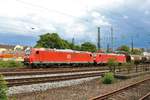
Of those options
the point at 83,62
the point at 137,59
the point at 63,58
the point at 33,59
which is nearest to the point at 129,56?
the point at 137,59

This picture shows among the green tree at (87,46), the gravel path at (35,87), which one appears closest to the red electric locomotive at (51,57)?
the gravel path at (35,87)

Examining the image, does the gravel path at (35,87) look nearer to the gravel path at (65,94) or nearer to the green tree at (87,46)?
the gravel path at (65,94)

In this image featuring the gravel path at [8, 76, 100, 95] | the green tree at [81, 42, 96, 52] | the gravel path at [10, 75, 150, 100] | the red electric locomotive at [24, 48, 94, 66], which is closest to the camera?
the gravel path at [10, 75, 150, 100]

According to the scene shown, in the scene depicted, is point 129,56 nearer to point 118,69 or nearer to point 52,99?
point 118,69

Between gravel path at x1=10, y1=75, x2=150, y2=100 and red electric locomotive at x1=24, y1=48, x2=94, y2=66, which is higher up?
red electric locomotive at x1=24, y1=48, x2=94, y2=66

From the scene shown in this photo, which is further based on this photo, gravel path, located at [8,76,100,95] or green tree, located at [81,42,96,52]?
green tree, located at [81,42,96,52]

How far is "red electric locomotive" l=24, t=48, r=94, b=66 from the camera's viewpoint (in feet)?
143

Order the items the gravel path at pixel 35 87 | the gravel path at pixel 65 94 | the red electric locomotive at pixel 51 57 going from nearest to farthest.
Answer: the gravel path at pixel 65 94 → the gravel path at pixel 35 87 → the red electric locomotive at pixel 51 57

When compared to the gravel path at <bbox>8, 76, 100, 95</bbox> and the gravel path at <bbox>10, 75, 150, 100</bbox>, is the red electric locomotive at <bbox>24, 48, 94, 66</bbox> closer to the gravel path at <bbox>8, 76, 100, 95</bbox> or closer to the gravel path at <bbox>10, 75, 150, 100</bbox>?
the gravel path at <bbox>8, 76, 100, 95</bbox>

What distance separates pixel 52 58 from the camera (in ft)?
153

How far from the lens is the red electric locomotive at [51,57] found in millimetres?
43625

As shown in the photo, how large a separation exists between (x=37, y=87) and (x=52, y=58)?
25810 mm

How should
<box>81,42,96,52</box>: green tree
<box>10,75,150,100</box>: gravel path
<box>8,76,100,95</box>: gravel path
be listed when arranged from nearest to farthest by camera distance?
<box>10,75,150,100</box>: gravel path, <box>8,76,100,95</box>: gravel path, <box>81,42,96,52</box>: green tree

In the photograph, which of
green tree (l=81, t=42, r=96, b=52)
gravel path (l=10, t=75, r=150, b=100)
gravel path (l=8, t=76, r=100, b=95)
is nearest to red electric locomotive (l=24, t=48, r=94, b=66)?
gravel path (l=8, t=76, r=100, b=95)
